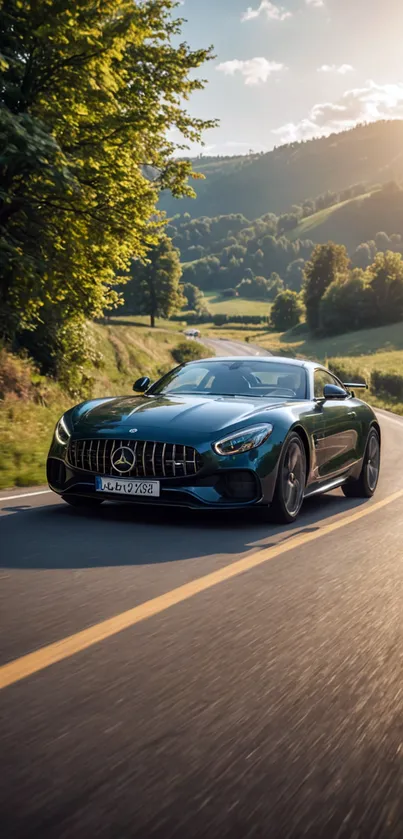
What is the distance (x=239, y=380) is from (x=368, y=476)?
7.31ft

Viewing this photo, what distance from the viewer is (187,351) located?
57719 millimetres

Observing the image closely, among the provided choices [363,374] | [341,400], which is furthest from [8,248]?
[363,374]

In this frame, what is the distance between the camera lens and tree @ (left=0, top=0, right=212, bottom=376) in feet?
51.9

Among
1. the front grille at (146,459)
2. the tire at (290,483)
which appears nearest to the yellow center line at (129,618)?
the tire at (290,483)

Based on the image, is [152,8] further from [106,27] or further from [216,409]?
[216,409]

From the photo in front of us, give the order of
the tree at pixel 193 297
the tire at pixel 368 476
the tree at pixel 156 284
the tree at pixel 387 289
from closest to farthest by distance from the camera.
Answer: the tire at pixel 368 476, the tree at pixel 156 284, the tree at pixel 387 289, the tree at pixel 193 297

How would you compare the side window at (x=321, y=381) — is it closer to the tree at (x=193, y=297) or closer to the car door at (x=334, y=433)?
the car door at (x=334, y=433)

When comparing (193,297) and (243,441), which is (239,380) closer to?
(243,441)

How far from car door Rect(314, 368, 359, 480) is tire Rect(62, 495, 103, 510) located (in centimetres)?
207

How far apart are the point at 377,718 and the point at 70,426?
5.00m

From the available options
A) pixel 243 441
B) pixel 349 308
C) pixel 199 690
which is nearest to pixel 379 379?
pixel 349 308

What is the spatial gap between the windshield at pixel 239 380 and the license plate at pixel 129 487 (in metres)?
1.78

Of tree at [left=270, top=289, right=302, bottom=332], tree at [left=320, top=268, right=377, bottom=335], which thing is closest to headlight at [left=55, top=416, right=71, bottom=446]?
tree at [left=320, top=268, right=377, bottom=335]

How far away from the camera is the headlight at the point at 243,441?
7.32m
